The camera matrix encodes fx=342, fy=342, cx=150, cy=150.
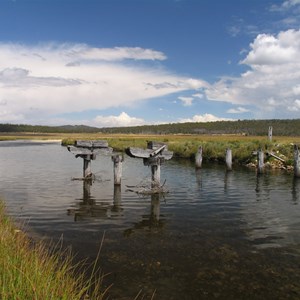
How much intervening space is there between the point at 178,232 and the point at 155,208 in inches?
150

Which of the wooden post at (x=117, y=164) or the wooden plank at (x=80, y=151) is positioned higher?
the wooden plank at (x=80, y=151)

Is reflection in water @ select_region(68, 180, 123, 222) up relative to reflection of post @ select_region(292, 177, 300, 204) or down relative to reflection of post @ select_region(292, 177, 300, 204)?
down

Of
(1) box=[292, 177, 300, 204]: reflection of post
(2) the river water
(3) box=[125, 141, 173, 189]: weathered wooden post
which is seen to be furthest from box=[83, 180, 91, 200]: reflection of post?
(1) box=[292, 177, 300, 204]: reflection of post

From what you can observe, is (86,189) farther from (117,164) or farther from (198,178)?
(198,178)

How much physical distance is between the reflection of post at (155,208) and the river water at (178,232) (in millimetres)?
43

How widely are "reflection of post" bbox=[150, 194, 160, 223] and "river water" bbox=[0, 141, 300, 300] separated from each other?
0.04 m

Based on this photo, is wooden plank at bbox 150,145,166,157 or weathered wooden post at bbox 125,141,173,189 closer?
weathered wooden post at bbox 125,141,173,189

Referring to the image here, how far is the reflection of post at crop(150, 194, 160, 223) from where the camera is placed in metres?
13.7

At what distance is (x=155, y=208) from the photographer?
1552 cm

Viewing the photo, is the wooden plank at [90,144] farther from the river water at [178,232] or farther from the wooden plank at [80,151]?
the river water at [178,232]

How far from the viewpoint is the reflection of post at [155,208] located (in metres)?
13.7

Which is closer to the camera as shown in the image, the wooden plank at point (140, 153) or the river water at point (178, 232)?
the river water at point (178, 232)

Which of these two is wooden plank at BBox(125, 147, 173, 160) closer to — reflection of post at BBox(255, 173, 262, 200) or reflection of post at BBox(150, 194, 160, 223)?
reflection of post at BBox(150, 194, 160, 223)

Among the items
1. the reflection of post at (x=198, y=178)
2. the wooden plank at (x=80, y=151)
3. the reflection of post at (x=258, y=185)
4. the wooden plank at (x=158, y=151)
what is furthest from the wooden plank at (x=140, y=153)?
the reflection of post at (x=258, y=185)
